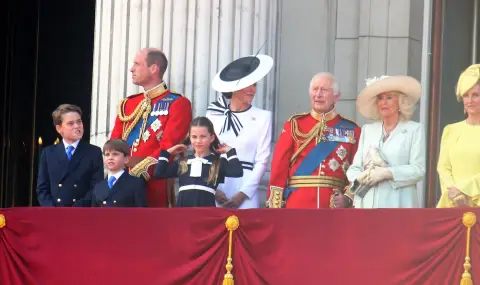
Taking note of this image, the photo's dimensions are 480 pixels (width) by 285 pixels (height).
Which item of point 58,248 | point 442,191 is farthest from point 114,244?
point 442,191

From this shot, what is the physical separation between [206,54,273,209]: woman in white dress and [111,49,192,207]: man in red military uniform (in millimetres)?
284

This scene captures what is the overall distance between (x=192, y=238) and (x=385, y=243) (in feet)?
4.87

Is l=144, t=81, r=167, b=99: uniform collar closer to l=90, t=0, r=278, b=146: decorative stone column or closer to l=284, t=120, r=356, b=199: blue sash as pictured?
l=90, t=0, r=278, b=146: decorative stone column

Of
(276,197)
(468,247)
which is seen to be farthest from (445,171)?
(276,197)

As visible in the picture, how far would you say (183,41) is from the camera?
13625mm

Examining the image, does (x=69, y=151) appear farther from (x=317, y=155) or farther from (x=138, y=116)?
(x=317, y=155)

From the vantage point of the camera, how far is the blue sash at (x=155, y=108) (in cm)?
1312

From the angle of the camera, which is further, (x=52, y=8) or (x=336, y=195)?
(x=52, y=8)

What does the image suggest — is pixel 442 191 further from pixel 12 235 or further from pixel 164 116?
pixel 12 235

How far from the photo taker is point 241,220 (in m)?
12.4

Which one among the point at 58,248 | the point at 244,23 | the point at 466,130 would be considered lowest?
the point at 58,248

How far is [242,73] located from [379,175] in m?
1.52

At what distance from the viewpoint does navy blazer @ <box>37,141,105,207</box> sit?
42.8 feet

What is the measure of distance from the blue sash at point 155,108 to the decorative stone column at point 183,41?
0.31 m
